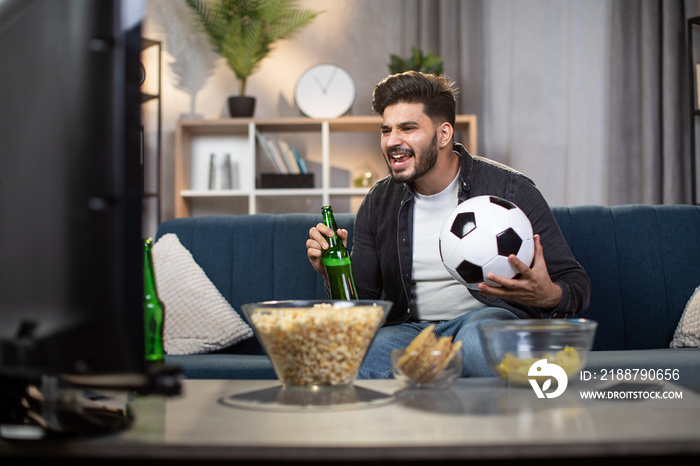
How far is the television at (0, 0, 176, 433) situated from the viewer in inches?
22.1

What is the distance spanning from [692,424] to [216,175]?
10.3 ft

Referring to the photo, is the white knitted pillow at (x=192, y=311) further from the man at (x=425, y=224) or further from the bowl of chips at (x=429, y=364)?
the bowl of chips at (x=429, y=364)

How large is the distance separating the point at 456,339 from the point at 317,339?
823mm

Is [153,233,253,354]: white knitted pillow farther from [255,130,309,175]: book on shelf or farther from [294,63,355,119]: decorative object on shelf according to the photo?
[294,63,355,119]: decorative object on shelf

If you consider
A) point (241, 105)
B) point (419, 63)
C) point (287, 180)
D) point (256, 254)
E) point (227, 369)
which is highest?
point (419, 63)

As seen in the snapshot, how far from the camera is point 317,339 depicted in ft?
2.66

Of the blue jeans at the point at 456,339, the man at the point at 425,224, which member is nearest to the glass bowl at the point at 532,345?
the blue jeans at the point at 456,339

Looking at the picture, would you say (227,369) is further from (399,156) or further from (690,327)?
(690,327)

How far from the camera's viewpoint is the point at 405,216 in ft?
6.23

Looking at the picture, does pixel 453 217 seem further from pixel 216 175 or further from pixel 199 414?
pixel 216 175

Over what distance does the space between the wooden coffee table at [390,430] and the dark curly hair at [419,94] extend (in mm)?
1324

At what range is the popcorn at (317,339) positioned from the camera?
2.64ft

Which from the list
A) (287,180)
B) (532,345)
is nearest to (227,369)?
(532,345)

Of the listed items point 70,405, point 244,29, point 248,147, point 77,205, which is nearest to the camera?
point 77,205
